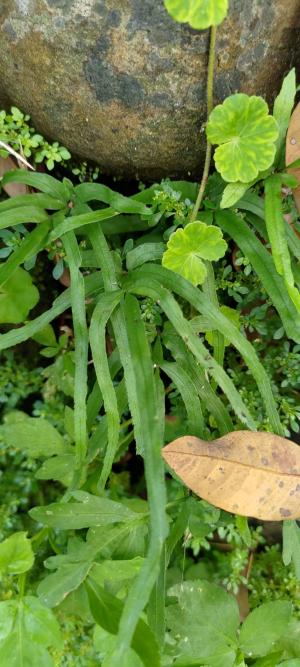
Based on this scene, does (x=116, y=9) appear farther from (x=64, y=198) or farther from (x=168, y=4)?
(x=64, y=198)

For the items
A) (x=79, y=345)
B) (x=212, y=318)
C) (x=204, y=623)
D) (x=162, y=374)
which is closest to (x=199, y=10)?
(x=212, y=318)

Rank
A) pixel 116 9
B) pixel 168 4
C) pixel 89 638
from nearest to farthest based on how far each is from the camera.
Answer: pixel 168 4 < pixel 116 9 < pixel 89 638

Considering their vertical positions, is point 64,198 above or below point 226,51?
below

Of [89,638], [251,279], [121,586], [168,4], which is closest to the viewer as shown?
[168,4]

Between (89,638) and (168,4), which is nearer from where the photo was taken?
(168,4)

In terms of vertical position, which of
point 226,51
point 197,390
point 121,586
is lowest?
point 121,586

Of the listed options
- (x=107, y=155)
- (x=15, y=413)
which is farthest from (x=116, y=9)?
(x=15, y=413)

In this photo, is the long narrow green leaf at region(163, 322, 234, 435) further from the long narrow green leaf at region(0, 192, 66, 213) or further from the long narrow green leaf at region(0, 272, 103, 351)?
the long narrow green leaf at region(0, 192, 66, 213)
